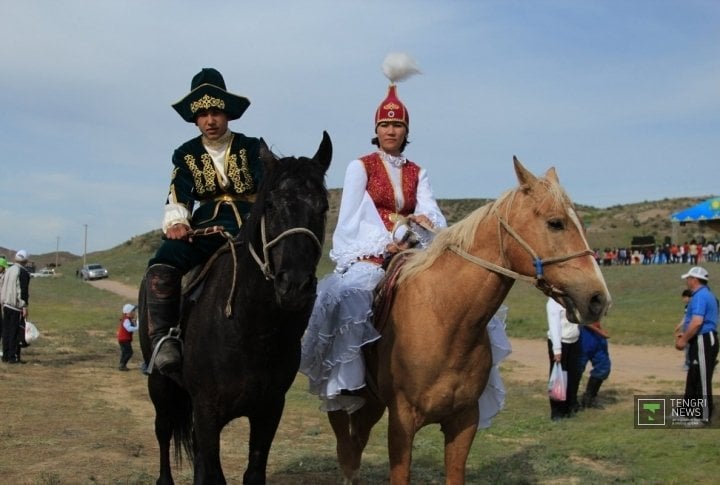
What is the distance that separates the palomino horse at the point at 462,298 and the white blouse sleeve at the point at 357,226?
463 mm

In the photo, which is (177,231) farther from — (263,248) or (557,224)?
(557,224)

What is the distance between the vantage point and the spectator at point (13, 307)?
15.4 m

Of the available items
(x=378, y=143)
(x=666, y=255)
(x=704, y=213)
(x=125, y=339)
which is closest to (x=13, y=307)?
(x=125, y=339)

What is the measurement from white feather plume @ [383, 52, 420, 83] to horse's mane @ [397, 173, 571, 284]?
1.60 m

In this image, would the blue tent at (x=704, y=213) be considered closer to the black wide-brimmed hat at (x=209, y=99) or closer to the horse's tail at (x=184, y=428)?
the horse's tail at (x=184, y=428)

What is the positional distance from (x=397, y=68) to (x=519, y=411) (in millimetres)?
7351

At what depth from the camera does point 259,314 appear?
15.5 feet

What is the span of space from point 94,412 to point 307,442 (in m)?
3.51

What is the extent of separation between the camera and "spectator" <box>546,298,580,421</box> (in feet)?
37.1

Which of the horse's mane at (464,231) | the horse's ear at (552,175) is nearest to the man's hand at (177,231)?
the horse's mane at (464,231)

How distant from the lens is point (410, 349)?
5184 millimetres

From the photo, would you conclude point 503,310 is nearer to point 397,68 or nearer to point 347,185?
point 347,185

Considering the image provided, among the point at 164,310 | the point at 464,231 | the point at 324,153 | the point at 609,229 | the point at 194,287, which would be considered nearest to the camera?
the point at 324,153

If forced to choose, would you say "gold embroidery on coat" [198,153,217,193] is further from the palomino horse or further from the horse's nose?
the horse's nose
